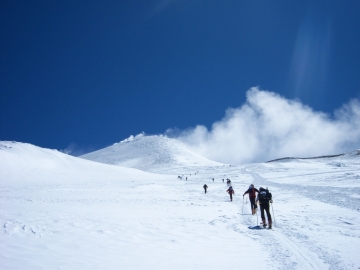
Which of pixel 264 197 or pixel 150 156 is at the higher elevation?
pixel 150 156

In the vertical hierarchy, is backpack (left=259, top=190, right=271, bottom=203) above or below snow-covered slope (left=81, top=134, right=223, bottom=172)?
below

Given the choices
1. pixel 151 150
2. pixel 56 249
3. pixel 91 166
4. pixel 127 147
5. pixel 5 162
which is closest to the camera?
pixel 56 249

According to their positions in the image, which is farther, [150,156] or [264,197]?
[150,156]

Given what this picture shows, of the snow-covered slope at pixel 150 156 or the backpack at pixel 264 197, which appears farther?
the snow-covered slope at pixel 150 156

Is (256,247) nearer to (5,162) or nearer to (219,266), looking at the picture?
(219,266)

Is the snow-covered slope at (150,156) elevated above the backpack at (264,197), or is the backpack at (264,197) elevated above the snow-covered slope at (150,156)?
the snow-covered slope at (150,156)

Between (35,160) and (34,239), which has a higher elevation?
(35,160)

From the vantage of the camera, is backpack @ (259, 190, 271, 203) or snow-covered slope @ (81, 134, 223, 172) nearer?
backpack @ (259, 190, 271, 203)

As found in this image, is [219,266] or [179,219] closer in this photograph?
[219,266]

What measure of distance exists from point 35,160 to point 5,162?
7.96 meters

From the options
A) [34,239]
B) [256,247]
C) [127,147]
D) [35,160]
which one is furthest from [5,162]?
[127,147]

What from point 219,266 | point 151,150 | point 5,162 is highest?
point 151,150

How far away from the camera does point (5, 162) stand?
159 ft

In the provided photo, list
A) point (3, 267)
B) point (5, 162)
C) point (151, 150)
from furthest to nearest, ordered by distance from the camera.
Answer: point (151, 150), point (5, 162), point (3, 267)
